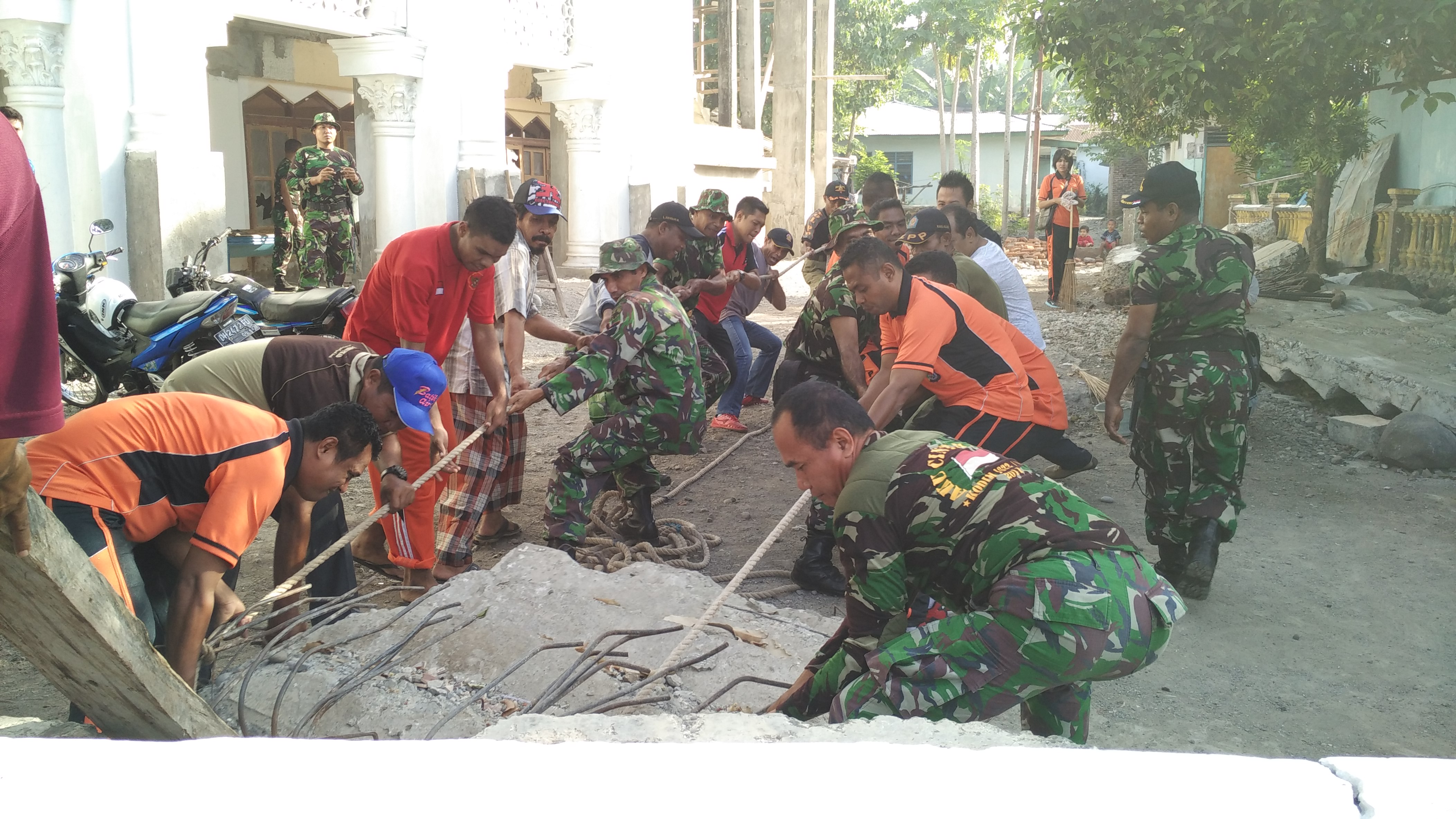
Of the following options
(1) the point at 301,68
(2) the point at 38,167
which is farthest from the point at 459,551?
(1) the point at 301,68

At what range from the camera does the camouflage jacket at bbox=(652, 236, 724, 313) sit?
23.5 ft

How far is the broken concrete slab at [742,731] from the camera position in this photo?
2236mm

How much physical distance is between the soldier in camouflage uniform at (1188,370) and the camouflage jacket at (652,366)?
193 cm

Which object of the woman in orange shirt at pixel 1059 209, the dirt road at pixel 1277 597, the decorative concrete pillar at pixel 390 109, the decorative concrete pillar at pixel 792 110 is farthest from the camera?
the decorative concrete pillar at pixel 792 110

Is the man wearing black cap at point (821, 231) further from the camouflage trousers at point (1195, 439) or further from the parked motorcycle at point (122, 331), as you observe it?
the parked motorcycle at point (122, 331)

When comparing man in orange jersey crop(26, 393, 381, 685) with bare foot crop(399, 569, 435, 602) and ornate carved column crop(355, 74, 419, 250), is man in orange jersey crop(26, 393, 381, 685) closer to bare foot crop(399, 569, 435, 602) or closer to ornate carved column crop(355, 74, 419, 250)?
bare foot crop(399, 569, 435, 602)

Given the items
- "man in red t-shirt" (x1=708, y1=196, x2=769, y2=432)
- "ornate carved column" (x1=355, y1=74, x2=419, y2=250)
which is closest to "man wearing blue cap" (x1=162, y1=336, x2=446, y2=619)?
"man in red t-shirt" (x1=708, y1=196, x2=769, y2=432)

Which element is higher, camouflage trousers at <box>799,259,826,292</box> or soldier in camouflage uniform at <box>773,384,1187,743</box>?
camouflage trousers at <box>799,259,826,292</box>

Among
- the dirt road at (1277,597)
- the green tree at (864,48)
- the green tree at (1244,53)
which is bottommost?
the dirt road at (1277,597)

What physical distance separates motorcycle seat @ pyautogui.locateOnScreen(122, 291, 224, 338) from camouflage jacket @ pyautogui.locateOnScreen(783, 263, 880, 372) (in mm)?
3324

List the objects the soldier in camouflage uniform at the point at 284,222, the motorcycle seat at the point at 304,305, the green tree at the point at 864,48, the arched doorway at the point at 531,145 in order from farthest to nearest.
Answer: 1. the green tree at the point at 864,48
2. the arched doorway at the point at 531,145
3. the soldier in camouflage uniform at the point at 284,222
4. the motorcycle seat at the point at 304,305

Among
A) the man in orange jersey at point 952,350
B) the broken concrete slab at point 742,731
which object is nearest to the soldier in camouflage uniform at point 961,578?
the broken concrete slab at point 742,731

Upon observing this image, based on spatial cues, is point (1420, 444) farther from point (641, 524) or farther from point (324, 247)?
point (324, 247)

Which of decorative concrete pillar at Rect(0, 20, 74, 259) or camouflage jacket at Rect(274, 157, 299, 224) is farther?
camouflage jacket at Rect(274, 157, 299, 224)
